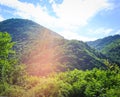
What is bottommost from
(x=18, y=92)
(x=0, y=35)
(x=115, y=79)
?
(x=18, y=92)

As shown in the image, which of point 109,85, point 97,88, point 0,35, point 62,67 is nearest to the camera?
point 97,88

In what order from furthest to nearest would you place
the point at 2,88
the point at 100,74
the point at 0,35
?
the point at 0,35
the point at 100,74
the point at 2,88

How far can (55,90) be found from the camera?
2677cm

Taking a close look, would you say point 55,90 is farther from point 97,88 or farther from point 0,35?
point 0,35

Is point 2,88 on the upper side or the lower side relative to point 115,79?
lower

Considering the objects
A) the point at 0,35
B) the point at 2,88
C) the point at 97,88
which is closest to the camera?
the point at 97,88

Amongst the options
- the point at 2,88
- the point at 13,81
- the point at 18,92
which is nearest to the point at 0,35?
the point at 13,81

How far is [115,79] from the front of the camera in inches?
1088

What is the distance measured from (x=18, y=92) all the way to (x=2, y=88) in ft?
11.7

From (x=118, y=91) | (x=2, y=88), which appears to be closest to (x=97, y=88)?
(x=118, y=91)

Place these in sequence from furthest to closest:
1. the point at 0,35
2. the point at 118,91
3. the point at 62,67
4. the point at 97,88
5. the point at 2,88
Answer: the point at 62,67, the point at 0,35, the point at 2,88, the point at 97,88, the point at 118,91

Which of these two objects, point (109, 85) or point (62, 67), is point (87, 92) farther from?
point (62, 67)

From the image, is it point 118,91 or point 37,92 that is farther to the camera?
point 37,92

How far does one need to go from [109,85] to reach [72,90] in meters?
4.18
